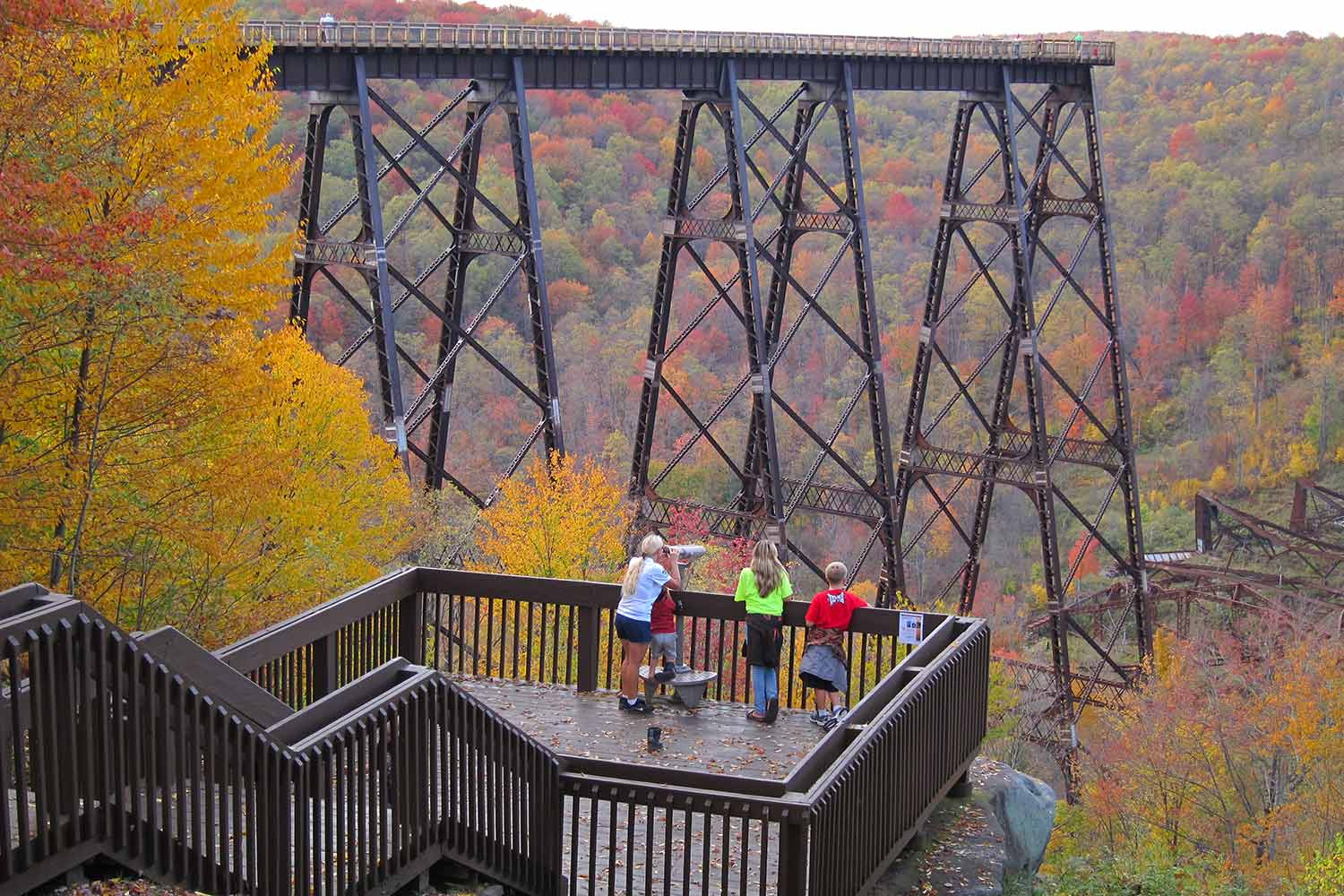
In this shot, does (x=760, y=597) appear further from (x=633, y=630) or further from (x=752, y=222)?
(x=752, y=222)

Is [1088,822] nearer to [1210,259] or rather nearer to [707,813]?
[707,813]

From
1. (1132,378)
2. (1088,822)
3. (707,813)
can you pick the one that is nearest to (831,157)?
(1132,378)

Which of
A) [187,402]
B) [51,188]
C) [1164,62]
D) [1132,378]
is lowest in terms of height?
[1132,378]

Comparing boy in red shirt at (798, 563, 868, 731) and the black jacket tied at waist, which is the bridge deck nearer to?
the black jacket tied at waist

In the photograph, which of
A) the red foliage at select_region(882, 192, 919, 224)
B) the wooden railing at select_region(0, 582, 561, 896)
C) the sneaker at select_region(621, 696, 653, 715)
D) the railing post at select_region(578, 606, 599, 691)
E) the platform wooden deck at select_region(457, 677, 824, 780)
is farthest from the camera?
the red foliage at select_region(882, 192, 919, 224)

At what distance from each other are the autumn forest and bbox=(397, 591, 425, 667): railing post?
2597 millimetres

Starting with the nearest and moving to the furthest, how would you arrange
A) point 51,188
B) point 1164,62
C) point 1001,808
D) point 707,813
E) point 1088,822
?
1. point 707,813
2. point 1001,808
3. point 51,188
4. point 1088,822
5. point 1164,62

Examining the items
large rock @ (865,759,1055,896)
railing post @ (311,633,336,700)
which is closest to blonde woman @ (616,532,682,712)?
railing post @ (311,633,336,700)

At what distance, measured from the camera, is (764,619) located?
29.3 feet

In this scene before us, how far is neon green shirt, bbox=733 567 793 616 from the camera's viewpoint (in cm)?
893

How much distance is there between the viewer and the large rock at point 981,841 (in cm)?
738

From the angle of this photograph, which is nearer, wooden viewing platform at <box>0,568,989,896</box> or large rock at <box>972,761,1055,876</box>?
wooden viewing platform at <box>0,568,989,896</box>

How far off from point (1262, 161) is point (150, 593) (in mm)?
67267

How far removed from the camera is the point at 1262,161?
230 ft
